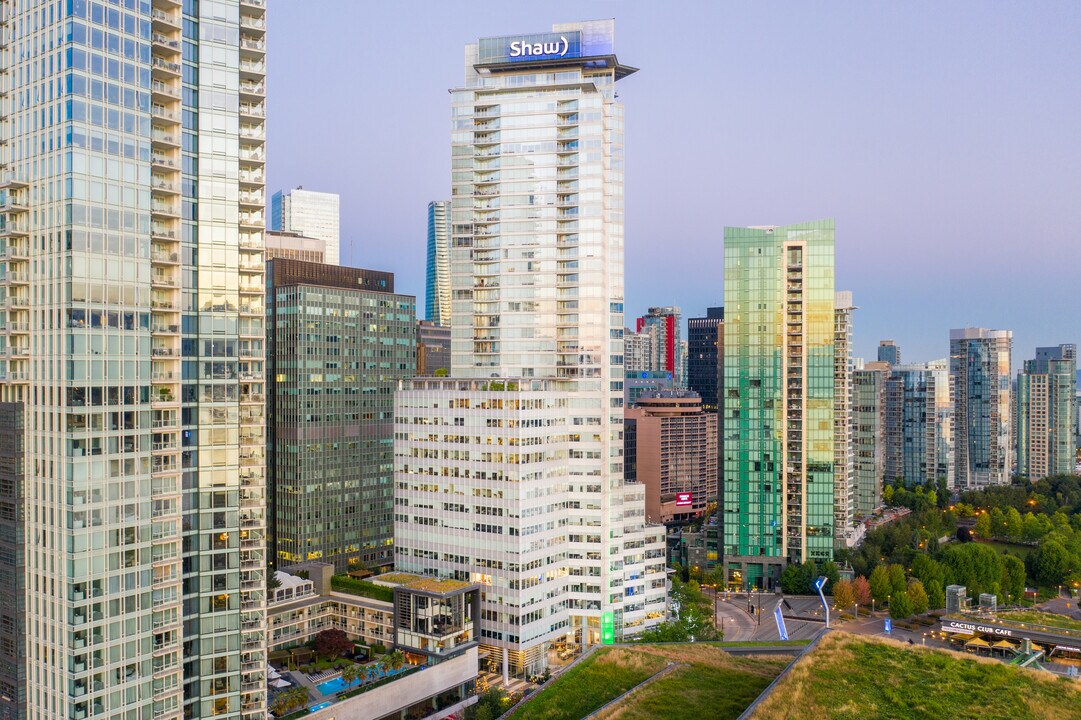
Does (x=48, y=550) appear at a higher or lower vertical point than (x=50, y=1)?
lower

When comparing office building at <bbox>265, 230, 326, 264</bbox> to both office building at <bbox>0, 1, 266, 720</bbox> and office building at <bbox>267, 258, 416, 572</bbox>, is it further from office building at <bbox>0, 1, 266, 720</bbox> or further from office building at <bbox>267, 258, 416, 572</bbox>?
office building at <bbox>0, 1, 266, 720</bbox>

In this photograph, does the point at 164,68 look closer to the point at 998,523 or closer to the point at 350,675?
the point at 350,675

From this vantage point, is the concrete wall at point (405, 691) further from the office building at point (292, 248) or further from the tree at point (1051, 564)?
the office building at point (292, 248)

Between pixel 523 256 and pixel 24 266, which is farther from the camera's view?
pixel 523 256

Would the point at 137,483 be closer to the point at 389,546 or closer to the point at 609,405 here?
the point at 609,405

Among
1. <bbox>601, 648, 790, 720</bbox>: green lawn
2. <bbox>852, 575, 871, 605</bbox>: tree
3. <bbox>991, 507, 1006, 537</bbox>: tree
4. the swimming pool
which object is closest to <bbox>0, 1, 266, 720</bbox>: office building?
the swimming pool

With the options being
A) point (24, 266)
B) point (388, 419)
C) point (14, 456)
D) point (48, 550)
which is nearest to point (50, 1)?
point (24, 266)

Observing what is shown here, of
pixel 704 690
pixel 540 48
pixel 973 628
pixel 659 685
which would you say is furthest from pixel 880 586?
pixel 540 48
